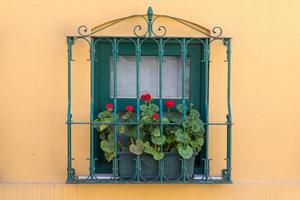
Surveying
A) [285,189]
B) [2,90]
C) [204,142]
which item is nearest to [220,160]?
[204,142]

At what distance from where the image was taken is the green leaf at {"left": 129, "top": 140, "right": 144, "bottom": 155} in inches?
133

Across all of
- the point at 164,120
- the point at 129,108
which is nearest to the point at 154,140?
the point at 164,120

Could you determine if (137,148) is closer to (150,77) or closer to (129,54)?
(150,77)

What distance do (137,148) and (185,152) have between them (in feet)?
0.99

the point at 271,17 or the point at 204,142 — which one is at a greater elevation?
the point at 271,17

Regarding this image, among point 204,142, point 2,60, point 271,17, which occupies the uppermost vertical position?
point 271,17

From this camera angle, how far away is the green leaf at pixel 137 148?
3.38 m

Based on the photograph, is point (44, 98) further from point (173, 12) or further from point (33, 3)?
point (173, 12)

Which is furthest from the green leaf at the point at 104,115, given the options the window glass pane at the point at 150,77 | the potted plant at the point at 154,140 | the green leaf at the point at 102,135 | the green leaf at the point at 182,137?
the green leaf at the point at 182,137

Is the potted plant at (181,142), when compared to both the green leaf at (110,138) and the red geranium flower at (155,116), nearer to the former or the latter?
the red geranium flower at (155,116)

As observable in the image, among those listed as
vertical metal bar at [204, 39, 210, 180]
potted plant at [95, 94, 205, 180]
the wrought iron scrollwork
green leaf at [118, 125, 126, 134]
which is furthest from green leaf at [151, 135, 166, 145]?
the wrought iron scrollwork

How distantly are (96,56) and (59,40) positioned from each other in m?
0.27

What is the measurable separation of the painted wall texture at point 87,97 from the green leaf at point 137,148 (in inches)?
13.7

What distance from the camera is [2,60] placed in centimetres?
355
